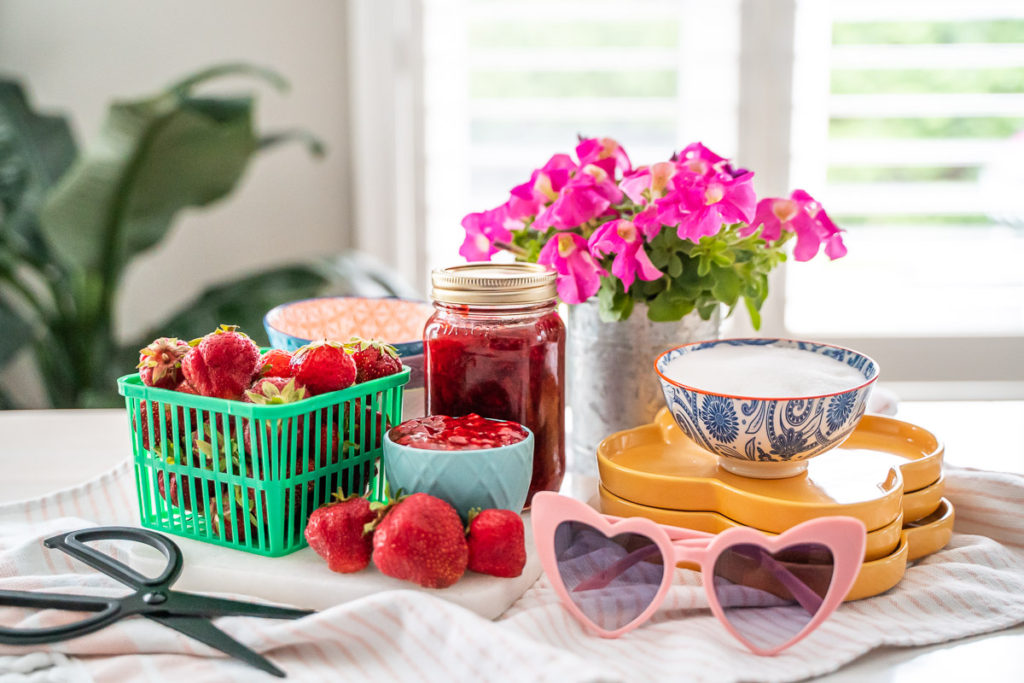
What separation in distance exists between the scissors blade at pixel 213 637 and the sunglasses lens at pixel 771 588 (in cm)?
31

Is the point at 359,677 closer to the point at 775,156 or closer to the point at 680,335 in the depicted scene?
the point at 680,335

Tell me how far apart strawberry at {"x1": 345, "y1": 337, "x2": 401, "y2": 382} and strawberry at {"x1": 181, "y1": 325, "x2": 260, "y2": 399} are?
0.30 feet

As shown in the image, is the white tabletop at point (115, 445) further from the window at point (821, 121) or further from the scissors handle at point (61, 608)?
the window at point (821, 121)

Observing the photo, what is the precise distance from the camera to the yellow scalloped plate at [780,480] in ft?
2.24

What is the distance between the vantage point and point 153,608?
63cm

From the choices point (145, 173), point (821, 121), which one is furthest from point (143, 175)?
point (821, 121)

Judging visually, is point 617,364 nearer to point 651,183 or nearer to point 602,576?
point 651,183

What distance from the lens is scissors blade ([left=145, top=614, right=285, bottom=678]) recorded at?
590 millimetres

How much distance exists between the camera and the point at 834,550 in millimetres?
593

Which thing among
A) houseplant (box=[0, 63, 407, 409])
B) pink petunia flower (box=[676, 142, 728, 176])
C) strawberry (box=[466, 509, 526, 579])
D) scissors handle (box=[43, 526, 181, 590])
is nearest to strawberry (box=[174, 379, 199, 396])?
scissors handle (box=[43, 526, 181, 590])

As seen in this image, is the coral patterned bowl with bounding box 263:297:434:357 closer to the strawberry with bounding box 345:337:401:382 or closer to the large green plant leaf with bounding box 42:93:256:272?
the strawberry with bounding box 345:337:401:382

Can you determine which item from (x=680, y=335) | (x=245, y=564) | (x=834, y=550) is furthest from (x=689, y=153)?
(x=245, y=564)

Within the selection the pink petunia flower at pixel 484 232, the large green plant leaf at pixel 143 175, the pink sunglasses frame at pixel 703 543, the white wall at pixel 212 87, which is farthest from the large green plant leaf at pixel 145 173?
the pink sunglasses frame at pixel 703 543

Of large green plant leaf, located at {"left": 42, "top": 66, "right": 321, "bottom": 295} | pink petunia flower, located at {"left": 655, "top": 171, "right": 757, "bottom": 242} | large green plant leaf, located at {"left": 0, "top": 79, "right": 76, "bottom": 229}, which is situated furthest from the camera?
large green plant leaf, located at {"left": 0, "top": 79, "right": 76, "bottom": 229}
